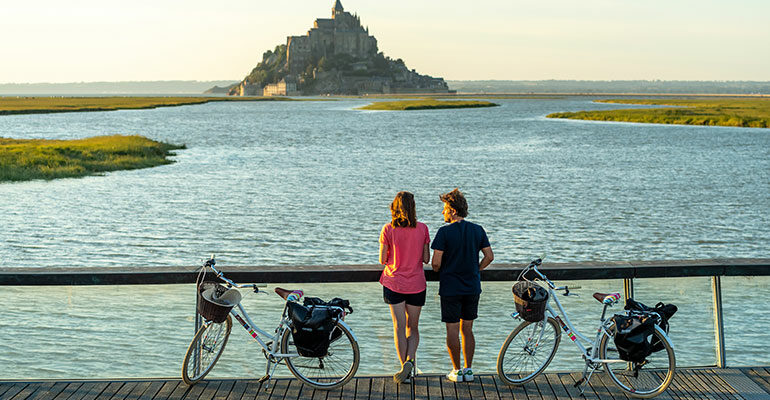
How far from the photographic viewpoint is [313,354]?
6.45m

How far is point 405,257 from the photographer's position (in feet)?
22.2

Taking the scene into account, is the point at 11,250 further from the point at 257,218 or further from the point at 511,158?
the point at 511,158

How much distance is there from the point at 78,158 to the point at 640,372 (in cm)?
4608

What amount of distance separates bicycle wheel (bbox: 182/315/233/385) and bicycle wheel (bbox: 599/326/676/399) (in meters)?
3.09

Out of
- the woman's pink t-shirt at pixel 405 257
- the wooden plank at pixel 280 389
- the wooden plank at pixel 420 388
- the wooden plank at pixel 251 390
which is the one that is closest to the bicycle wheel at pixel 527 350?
the wooden plank at pixel 420 388

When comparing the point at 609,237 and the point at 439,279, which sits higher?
the point at 439,279

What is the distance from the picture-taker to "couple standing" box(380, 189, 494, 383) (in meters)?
6.75

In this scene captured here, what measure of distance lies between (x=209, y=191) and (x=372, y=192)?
7797mm

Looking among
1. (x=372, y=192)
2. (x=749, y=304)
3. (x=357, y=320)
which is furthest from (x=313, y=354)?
(x=372, y=192)

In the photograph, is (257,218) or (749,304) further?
(257,218)

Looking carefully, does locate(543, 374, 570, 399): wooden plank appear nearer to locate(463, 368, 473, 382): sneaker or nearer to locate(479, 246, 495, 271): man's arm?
locate(463, 368, 473, 382): sneaker

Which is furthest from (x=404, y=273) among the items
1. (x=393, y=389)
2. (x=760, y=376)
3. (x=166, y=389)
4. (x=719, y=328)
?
(x=760, y=376)

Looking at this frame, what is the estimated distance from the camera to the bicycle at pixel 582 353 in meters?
6.66

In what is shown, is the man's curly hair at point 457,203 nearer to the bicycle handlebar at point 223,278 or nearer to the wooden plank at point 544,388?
the wooden plank at point 544,388
